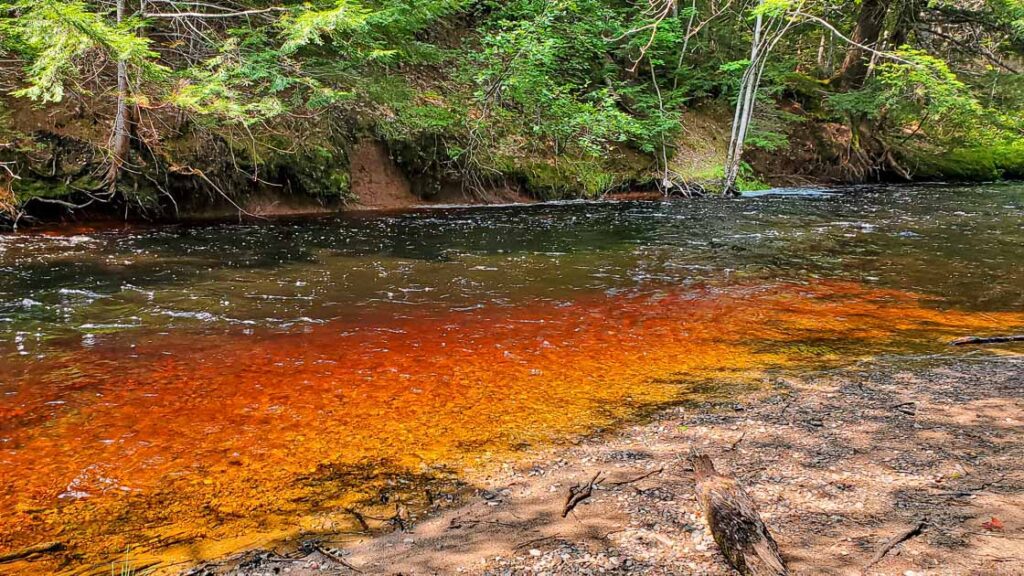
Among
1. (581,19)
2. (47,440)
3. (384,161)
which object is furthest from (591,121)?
(47,440)

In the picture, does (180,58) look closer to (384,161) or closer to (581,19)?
(384,161)

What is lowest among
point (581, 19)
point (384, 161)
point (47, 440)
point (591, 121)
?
point (47, 440)

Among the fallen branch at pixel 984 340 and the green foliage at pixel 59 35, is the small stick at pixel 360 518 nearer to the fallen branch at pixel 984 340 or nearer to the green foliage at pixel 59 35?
the fallen branch at pixel 984 340

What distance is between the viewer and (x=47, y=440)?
328 cm

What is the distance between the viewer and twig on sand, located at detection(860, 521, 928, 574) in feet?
7.00

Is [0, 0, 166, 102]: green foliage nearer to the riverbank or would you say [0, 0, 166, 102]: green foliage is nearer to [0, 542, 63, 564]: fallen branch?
[0, 542, 63, 564]: fallen branch

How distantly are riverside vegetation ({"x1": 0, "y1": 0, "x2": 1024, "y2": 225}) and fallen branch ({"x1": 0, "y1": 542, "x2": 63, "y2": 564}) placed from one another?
7354mm

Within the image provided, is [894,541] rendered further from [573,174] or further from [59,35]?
[573,174]

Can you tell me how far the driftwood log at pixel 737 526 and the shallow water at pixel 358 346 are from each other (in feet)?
3.32

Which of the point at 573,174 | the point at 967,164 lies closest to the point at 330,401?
the point at 573,174

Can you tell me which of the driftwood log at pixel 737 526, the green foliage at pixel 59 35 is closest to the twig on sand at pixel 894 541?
the driftwood log at pixel 737 526

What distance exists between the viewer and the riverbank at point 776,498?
2.22 metres

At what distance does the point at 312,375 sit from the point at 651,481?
8.75 feet

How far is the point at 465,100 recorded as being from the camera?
53.2 feet
